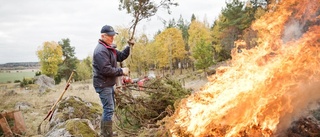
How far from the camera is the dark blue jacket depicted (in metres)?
5.29

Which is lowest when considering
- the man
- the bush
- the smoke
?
the bush

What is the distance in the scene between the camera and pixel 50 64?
58.4 meters

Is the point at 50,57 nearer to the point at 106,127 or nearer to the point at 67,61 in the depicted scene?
the point at 67,61

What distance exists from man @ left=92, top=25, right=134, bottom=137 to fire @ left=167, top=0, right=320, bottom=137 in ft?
4.27

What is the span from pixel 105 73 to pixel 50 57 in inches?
2310

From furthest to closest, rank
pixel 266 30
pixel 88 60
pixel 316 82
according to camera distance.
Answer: pixel 88 60 < pixel 266 30 < pixel 316 82

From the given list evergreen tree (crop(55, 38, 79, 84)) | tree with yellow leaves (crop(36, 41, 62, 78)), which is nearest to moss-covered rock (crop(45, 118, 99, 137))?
tree with yellow leaves (crop(36, 41, 62, 78))

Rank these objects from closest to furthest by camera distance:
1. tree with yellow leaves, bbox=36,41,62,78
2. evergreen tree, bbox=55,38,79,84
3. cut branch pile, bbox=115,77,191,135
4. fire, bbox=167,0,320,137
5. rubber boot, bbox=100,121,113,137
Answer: fire, bbox=167,0,320,137 → rubber boot, bbox=100,121,113,137 → cut branch pile, bbox=115,77,191,135 → tree with yellow leaves, bbox=36,41,62,78 → evergreen tree, bbox=55,38,79,84

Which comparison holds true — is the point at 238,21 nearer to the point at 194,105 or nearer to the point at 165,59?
the point at 165,59

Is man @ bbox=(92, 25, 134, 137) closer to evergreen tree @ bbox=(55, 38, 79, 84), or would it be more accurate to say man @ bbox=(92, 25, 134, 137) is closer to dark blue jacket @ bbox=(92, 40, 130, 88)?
dark blue jacket @ bbox=(92, 40, 130, 88)

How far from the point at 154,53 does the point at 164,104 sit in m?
39.6

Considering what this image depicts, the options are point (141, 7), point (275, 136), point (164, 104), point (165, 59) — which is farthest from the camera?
point (165, 59)

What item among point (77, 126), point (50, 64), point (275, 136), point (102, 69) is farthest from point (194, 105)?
point (50, 64)

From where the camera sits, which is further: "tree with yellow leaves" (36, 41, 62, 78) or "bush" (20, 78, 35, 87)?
"tree with yellow leaves" (36, 41, 62, 78)
